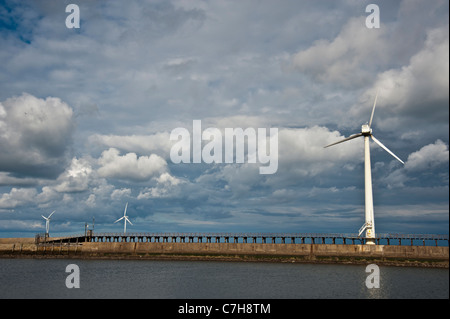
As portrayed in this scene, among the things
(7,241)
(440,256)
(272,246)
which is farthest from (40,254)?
(440,256)

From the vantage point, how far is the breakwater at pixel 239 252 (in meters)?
91.4

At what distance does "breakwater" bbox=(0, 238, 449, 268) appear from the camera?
300ft

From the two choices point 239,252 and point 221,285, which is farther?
point 239,252

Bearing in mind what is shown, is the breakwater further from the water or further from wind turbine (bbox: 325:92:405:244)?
the water

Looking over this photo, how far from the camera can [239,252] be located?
106 metres

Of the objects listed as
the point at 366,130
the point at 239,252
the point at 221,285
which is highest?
the point at 366,130

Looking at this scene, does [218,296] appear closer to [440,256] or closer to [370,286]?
[370,286]

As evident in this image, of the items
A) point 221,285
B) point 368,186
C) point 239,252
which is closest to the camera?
point 221,285

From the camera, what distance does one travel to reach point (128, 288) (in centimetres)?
5209

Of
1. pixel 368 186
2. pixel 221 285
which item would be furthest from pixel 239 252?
pixel 221 285

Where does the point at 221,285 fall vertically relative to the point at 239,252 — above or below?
below

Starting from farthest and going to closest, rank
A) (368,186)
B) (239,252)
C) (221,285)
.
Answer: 1. (239,252)
2. (368,186)
3. (221,285)

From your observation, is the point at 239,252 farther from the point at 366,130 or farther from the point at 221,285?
the point at 221,285
